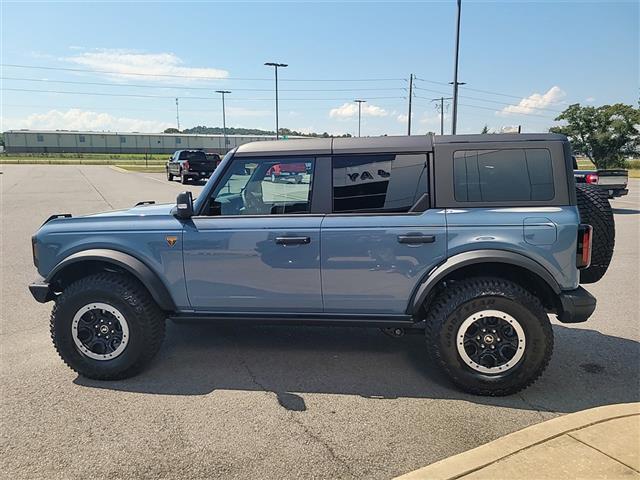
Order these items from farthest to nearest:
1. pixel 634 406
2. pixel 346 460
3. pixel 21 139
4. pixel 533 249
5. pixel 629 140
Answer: pixel 21 139 → pixel 629 140 → pixel 533 249 → pixel 634 406 → pixel 346 460

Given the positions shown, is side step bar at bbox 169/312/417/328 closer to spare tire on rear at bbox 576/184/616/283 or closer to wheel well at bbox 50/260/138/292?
wheel well at bbox 50/260/138/292

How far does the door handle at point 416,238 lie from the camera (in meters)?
3.59

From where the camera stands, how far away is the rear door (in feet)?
11.9

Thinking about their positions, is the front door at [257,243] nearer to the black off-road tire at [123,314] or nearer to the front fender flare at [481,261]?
the black off-road tire at [123,314]

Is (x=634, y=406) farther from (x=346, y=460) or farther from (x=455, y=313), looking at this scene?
(x=346, y=460)

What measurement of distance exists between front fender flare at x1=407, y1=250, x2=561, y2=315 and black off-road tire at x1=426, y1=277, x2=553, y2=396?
0.58 feet

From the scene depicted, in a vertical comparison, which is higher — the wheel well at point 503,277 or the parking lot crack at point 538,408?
the wheel well at point 503,277

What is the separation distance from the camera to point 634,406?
129 inches

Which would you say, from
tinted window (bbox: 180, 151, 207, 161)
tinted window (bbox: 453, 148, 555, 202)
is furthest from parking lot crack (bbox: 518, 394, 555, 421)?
tinted window (bbox: 180, 151, 207, 161)

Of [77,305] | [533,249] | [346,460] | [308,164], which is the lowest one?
[346,460]

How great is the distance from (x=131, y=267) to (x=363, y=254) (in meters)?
1.85

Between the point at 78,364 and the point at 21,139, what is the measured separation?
118478 mm

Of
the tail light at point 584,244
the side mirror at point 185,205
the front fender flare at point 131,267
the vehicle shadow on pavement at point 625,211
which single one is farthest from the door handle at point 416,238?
the vehicle shadow on pavement at point 625,211

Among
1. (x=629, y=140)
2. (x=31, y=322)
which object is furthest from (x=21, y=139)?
(x=31, y=322)
